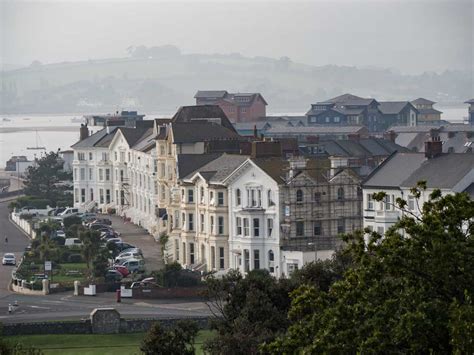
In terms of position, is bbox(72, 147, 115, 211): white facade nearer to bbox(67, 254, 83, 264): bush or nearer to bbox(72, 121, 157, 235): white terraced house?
bbox(72, 121, 157, 235): white terraced house

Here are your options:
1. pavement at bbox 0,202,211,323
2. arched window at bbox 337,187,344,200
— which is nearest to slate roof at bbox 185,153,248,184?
arched window at bbox 337,187,344,200

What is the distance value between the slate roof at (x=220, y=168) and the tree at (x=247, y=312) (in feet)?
65.5

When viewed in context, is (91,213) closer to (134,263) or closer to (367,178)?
(134,263)

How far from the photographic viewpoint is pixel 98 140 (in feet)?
297

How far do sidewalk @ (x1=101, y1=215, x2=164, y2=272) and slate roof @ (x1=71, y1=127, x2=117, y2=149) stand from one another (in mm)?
5897

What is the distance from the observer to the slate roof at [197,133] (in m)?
69.5

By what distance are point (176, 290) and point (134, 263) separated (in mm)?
6488

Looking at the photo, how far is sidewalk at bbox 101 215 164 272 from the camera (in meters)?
63.2

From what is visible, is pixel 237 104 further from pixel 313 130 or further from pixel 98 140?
pixel 98 140

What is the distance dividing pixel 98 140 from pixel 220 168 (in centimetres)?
2887

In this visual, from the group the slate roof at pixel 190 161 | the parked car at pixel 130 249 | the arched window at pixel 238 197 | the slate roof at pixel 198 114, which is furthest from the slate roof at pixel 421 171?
the slate roof at pixel 198 114

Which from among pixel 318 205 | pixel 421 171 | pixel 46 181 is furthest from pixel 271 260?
pixel 46 181

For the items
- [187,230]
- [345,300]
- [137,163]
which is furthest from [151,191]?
[345,300]

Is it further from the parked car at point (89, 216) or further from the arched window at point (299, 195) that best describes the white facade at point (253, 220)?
the parked car at point (89, 216)
